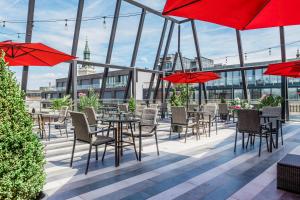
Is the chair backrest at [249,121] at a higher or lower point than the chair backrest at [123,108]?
lower

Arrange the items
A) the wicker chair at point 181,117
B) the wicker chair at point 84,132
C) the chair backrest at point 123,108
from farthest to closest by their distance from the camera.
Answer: the chair backrest at point 123,108, the wicker chair at point 181,117, the wicker chair at point 84,132

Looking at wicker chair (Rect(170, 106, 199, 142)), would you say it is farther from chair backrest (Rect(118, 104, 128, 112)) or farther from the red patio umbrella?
chair backrest (Rect(118, 104, 128, 112))

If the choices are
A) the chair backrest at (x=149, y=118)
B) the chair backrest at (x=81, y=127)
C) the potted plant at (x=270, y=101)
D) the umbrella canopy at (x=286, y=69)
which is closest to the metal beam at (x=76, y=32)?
the chair backrest at (x=149, y=118)

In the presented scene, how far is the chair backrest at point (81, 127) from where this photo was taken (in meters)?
3.30

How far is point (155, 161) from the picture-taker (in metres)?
3.83

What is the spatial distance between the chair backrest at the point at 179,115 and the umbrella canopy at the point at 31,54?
101 inches

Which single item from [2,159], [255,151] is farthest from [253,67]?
[2,159]

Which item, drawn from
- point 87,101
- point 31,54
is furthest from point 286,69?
point 87,101

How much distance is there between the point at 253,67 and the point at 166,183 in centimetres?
811

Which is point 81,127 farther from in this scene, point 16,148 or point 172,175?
point 16,148

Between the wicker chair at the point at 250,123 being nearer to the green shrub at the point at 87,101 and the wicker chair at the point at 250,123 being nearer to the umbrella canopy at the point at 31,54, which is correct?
the umbrella canopy at the point at 31,54

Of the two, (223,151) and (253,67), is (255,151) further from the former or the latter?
(253,67)

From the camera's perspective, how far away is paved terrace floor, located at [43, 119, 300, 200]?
2.57 metres

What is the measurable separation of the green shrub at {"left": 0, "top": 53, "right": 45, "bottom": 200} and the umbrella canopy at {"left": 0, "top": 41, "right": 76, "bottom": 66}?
2.40 meters
